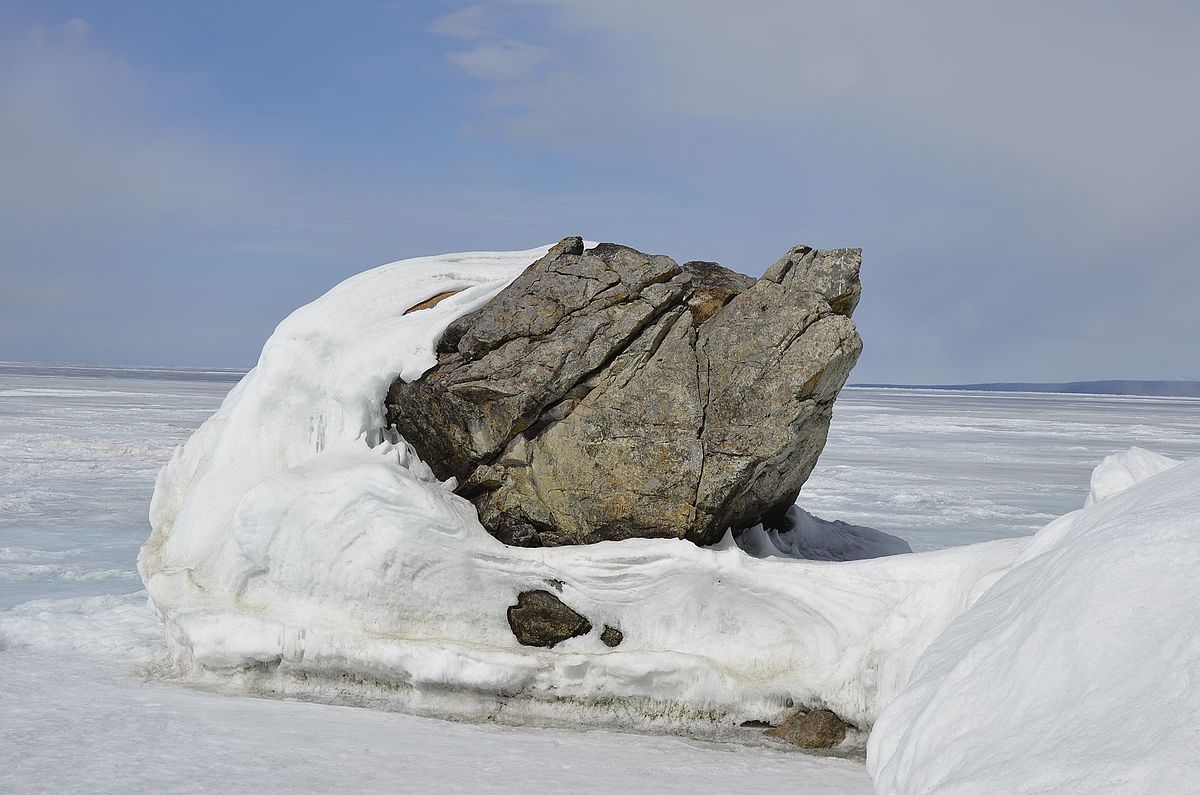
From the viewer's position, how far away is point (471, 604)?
599 cm

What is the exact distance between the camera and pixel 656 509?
600cm

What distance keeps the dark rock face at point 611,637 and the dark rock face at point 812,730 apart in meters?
0.95

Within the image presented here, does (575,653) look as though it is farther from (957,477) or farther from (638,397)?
(957,477)

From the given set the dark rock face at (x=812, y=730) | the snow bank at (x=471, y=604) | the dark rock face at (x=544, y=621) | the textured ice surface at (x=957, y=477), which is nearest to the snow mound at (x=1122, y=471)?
the snow bank at (x=471, y=604)

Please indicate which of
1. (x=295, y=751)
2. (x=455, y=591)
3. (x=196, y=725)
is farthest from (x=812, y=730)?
(x=196, y=725)

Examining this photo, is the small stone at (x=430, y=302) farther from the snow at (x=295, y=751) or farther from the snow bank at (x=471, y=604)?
the snow at (x=295, y=751)

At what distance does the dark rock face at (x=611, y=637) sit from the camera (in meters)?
5.86

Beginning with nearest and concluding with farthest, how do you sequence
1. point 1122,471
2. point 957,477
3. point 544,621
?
point 1122,471 < point 544,621 < point 957,477

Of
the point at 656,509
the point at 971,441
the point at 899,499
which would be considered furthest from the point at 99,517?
the point at 971,441

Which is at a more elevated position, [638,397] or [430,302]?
[430,302]

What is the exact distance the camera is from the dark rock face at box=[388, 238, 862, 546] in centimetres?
601

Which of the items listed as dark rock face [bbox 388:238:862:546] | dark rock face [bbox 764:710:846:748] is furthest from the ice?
dark rock face [bbox 388:238:862:546]

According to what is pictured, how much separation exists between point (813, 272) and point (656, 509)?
1733 millimetres

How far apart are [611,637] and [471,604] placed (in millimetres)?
834
